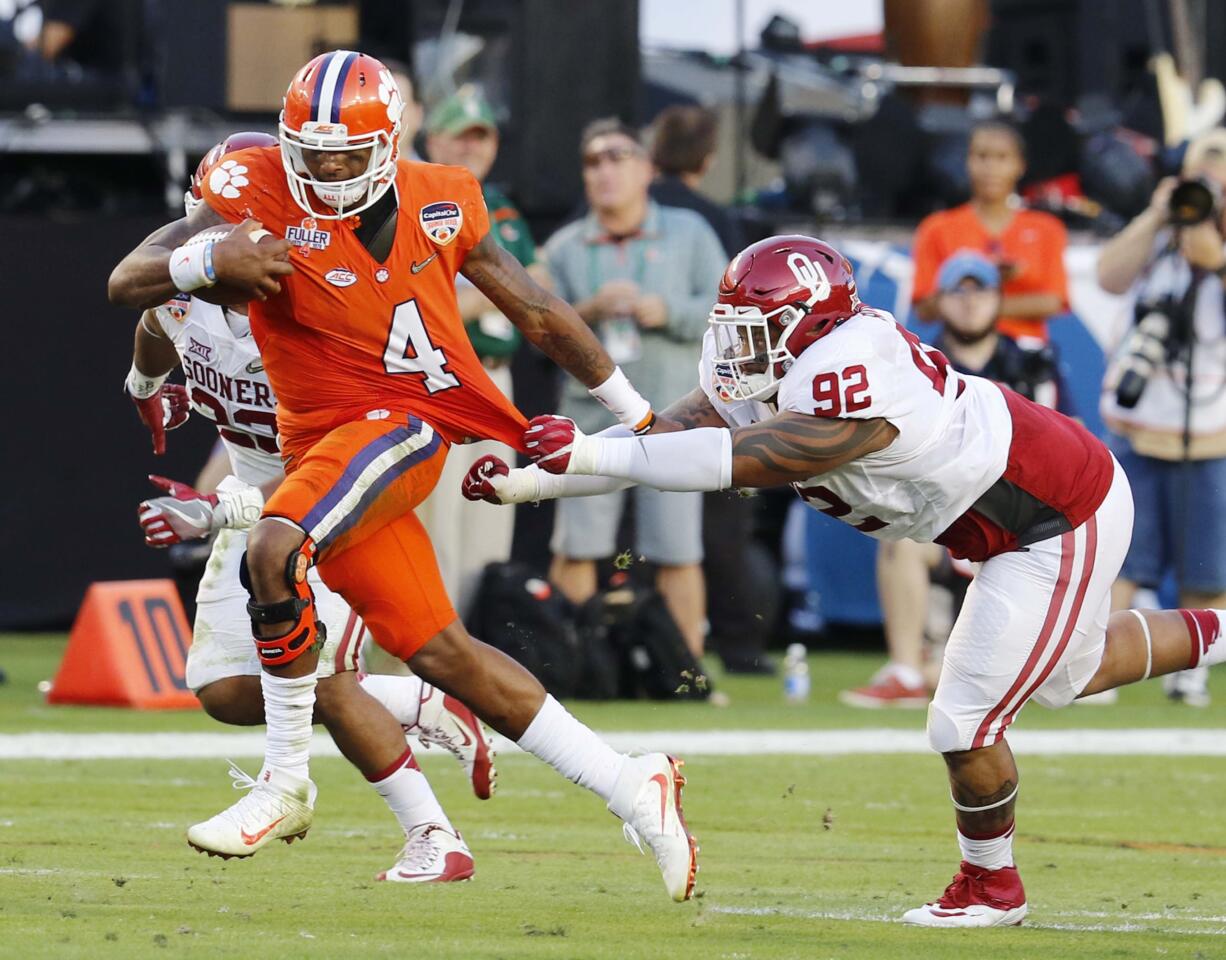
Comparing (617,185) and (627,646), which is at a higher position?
(617,185)

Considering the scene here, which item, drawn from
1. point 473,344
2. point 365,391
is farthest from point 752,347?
point 473,344

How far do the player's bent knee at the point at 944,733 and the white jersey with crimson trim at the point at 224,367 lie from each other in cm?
185

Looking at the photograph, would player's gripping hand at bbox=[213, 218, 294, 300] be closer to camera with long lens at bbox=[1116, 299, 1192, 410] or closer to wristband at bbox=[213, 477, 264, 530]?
wristband at bbox=[213, 477, 264, 530]

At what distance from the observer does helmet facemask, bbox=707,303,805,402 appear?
5.12m

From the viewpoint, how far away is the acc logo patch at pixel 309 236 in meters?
5.23

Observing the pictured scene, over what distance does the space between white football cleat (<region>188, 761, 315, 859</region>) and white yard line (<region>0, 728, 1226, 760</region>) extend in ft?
8.91

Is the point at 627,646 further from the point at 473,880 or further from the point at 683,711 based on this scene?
the point at 473,880

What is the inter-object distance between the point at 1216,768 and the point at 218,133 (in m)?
6.64

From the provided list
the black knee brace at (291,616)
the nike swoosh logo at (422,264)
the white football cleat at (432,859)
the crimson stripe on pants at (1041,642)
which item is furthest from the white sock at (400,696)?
the crimson stripe on pants at (1041,642)

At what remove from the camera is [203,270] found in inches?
197

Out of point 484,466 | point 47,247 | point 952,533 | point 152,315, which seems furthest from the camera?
point 47,247

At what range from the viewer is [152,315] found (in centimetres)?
594

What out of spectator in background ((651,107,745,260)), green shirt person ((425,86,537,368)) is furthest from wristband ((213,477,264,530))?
Result: spectator in background ((651,107,745,260))

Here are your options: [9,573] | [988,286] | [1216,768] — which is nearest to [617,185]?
[988,286]
